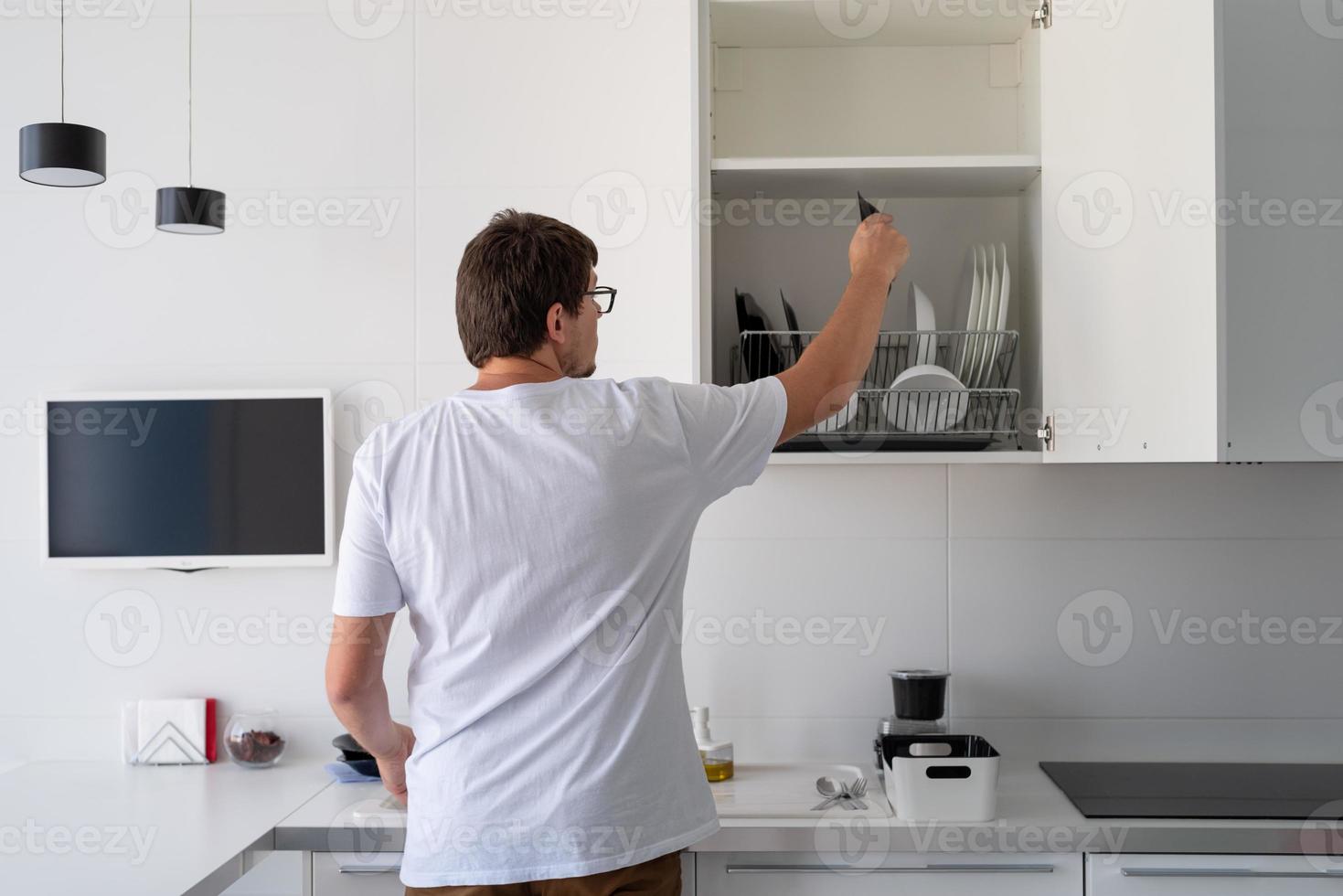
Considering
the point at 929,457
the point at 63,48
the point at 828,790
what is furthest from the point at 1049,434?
the point at 63,48

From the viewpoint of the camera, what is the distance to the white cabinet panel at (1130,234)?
1.44m

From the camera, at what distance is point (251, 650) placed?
6.98ft

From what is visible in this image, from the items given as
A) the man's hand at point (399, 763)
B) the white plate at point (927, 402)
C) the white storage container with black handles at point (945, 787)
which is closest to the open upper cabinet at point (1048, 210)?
the white plate at point (927, 402)

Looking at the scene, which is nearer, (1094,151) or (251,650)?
(1094,151)

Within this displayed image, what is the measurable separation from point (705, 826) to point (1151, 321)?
94cm

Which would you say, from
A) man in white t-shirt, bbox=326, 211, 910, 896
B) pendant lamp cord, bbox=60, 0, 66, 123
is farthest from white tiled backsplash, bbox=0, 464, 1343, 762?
pendant lamp cord, bbox=60, 0, 66, 123

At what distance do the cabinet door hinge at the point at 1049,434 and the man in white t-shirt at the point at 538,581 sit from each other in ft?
2.30

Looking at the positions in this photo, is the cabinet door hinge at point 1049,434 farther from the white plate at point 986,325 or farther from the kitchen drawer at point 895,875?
the kitchen drawer at point 895,875

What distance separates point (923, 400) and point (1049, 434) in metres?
0.21

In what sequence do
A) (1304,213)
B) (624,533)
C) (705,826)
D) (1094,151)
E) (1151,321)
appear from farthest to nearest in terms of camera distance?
1. (1094,151)
2. (1151,321)
3. (1304,213)
4. (705,826)
5. (624,533)

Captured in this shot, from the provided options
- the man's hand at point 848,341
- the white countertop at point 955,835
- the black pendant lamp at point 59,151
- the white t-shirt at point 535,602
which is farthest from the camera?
the black pendant lamp at point 59,151

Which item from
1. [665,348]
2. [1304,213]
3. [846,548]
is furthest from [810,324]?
[1304,213]

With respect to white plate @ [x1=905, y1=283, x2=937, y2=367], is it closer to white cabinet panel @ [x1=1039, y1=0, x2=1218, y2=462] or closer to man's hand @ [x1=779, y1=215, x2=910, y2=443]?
white cabinet panel @ [x1=1039, y1=0, x2=1218, y2=462]

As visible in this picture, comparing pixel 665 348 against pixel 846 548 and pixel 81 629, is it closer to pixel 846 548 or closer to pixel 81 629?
pixel 846 548
